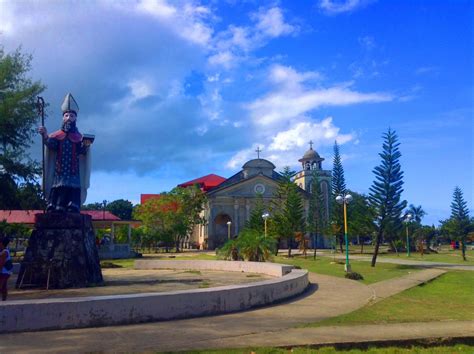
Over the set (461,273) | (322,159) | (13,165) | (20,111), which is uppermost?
(322,159)

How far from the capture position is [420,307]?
8.98 m

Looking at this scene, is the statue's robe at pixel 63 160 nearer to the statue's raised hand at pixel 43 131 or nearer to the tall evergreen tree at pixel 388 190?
the statue's raised hand at pixel 43 131

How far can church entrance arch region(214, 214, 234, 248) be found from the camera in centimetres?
5212

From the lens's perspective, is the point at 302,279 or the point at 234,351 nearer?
the point at 234,351

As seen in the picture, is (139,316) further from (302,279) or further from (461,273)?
(461,273)

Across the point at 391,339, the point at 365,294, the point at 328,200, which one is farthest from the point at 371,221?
the point at 328,200

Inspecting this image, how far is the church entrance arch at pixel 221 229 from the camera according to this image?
5212 centimetres

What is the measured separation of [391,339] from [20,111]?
15.5 metres

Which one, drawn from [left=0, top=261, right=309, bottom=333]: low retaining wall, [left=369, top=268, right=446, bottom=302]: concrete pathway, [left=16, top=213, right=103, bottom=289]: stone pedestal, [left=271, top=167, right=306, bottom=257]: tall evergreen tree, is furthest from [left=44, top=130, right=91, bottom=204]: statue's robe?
[left=271, top=167, right=306, bottom=257]: tall evergreen tree

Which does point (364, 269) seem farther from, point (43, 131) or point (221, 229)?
point (221, 229)

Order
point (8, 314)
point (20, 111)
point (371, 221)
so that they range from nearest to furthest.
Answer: point (8, 314)
point (20, 111)
point (371, 221)

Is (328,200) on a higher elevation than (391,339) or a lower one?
higher

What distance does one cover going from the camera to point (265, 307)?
345 inches

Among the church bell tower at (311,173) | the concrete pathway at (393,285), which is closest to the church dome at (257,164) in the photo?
the church bell tower at (311,173)
